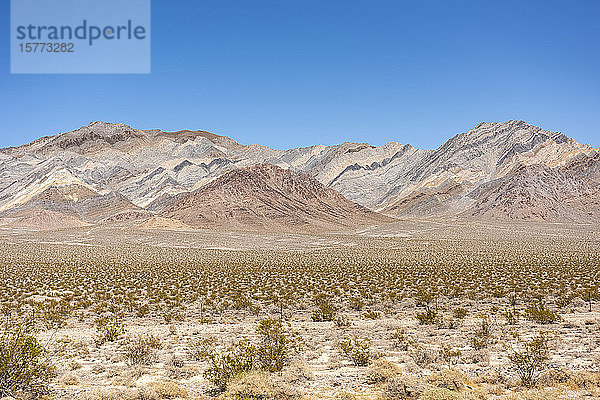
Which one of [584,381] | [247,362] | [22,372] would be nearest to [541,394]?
[584,381]

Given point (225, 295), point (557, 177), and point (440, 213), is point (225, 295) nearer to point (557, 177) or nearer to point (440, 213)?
point (440, 213)

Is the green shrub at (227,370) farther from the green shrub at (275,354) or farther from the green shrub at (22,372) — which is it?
the green shrub at (22,372)

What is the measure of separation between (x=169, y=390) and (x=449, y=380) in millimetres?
4492

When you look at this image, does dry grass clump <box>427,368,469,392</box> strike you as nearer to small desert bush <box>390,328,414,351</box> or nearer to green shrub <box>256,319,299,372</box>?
small desert bush <box>390,328,414,351</box>

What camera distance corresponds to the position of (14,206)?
109m

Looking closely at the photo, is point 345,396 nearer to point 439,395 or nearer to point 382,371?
point 382,371

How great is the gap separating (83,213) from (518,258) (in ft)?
333

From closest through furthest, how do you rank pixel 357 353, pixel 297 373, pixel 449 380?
pixel 449 380 < pixel 297 373 < pixel 357 353

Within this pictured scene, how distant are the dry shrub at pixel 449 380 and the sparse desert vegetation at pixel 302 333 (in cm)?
3


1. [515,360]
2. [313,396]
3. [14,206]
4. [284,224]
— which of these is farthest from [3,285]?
[14,206]

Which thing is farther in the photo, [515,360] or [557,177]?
[557,177]

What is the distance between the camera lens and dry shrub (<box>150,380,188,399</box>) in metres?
7.23

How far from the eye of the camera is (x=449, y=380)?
721 cm

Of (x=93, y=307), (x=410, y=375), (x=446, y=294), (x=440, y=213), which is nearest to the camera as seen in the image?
(x=410, y=375)
